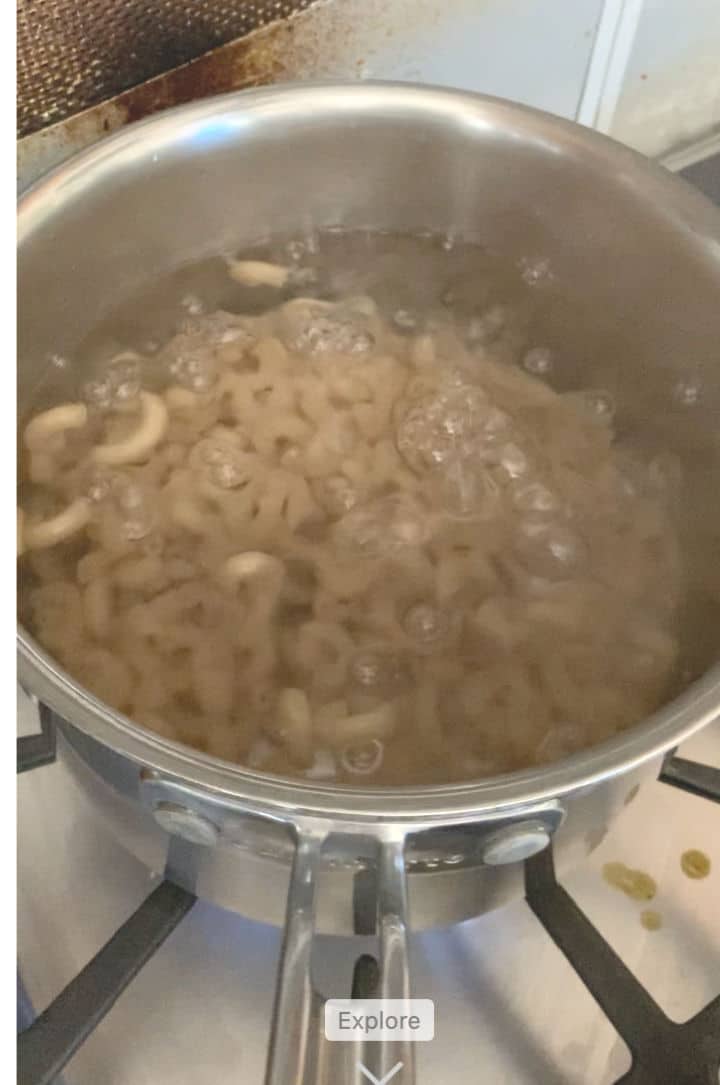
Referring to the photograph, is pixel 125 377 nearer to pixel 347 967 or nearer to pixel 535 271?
pixel 535 271

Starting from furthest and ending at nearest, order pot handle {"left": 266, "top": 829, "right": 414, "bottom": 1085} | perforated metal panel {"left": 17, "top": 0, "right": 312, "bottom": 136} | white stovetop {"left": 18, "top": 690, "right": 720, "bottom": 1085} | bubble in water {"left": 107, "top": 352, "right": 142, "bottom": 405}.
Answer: bubble in water {"left": 107, "top": 352, "right": 142, "bottom": 405} < perforated metal panel {"left": 17, "top": 0, "right": 312, "bottom": 136} < white stovetop {"left": 18, "top": 690, "right": 720, "bottom": 1085} < pot handle {"left": 266, "top": 829, "right": 414, "bottom": 1085}

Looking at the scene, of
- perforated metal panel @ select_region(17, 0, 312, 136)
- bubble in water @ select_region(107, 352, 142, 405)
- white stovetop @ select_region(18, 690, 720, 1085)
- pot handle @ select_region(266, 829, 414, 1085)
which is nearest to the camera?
pot handle @ select_region(266, 829, 414, 1085)

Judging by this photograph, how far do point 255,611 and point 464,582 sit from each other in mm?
149

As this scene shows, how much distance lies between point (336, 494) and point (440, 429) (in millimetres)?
100

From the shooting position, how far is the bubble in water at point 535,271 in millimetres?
876

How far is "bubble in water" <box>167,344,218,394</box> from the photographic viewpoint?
849mm

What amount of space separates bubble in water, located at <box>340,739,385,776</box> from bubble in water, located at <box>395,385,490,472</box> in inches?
9.3

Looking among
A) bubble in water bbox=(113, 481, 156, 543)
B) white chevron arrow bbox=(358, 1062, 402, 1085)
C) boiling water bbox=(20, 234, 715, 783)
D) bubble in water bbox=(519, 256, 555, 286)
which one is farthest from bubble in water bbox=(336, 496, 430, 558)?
white chevron arrow bbox=(358, 1062, 402, 1085)

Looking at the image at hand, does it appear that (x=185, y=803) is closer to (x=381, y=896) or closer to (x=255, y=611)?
(x=381, y=896)

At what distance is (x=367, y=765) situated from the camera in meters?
0.66

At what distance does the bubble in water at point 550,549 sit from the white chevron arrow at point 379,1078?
362mm

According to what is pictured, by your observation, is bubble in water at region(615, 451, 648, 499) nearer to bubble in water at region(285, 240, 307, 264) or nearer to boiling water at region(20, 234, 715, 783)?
boiling water at region(20, 234, 715, 783)

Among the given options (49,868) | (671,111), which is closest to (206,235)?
(49,868)

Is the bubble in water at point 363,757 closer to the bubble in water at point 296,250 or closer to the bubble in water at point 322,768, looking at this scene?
the bubble in water at point 322,768
